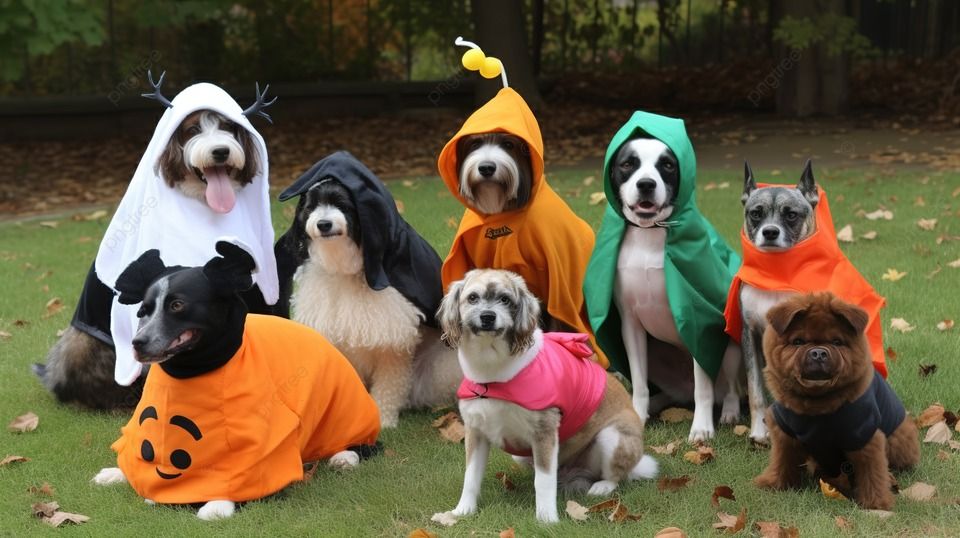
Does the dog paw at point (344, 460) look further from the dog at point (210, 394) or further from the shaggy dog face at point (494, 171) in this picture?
the shaggy dog face at point (494, 171)

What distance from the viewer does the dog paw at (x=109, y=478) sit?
17.2ft

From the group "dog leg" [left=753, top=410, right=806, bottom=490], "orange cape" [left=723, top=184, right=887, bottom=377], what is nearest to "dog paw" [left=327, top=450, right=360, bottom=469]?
"dog leg" [left=753, top=410, right=806, bottom=490]

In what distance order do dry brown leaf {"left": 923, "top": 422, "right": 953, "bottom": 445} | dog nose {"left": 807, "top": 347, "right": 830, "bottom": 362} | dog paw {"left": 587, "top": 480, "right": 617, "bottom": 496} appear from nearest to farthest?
1. dog nose {"left": 807, "top": 347, "right": 830, "bottom": 362}
2. dog paw {"left": 587, "top": 480, "right": 617, "bottom": 496}
3. dry brown leaf {"left": 923, "top": 422, "right": 953, "bottom": 445}

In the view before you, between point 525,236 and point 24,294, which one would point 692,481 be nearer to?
point 525,236

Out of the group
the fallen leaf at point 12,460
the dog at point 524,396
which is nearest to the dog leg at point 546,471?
the dog at point 524,396

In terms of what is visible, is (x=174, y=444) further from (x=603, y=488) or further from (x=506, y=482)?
(x=603, y=488)

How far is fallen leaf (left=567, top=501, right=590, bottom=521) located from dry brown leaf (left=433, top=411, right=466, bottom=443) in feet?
3.96

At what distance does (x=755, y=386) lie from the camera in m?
5.50

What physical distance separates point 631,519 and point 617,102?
17003mm

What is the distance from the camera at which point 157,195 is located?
19.3 ft

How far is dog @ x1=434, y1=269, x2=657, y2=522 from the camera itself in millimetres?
4460

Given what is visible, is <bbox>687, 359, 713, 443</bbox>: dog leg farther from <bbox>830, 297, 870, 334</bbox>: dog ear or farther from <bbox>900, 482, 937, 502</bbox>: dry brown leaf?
<bbox>830, 297, 870, 334</bbox>: dog ear

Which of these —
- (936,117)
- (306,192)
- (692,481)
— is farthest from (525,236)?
(936,117)

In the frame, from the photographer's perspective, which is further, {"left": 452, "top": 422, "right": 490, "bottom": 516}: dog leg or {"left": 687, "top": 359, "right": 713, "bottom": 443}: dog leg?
{"left": 687, "top": 359, "right": 713, "bottom": 443}: dog leg
